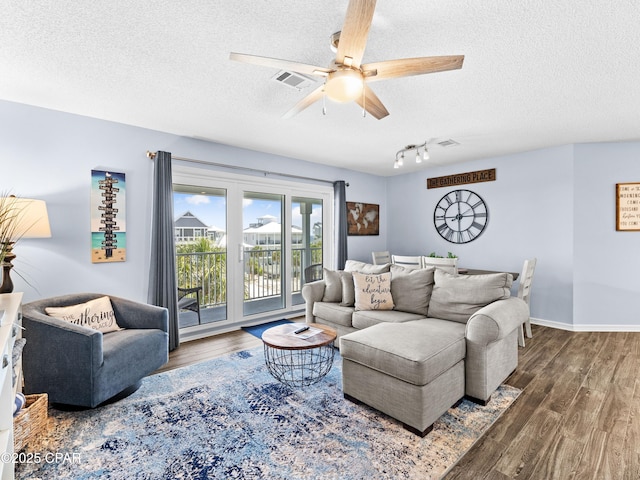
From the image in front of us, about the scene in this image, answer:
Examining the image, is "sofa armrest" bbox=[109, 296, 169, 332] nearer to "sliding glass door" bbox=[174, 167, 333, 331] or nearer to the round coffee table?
the round coffee table

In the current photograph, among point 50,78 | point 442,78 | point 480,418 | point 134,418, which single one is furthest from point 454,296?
point 50,78

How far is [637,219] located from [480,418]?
12.6ft

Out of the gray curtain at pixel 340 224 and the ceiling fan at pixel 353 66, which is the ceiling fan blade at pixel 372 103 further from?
the gray curtain at pixel 340 224

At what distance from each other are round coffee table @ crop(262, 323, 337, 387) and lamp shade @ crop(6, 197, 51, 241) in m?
2.01

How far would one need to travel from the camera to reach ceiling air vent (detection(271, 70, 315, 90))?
2.33m

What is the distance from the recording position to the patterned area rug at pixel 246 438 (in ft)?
5.66

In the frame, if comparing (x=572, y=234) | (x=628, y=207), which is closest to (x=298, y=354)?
(x=572, y=234)

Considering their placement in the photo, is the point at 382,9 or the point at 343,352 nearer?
the point at 382,9

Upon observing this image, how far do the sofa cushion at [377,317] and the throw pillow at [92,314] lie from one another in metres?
2.24

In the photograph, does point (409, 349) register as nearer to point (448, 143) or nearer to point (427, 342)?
point (427, 342)

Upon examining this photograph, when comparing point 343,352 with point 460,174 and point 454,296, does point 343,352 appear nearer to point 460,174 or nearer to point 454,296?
point 454,296

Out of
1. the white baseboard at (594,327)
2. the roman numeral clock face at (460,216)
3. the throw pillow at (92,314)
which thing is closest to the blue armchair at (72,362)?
the throw pillow at (92,314)

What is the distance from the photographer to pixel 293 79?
7.87 feet

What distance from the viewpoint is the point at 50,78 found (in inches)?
93.9
